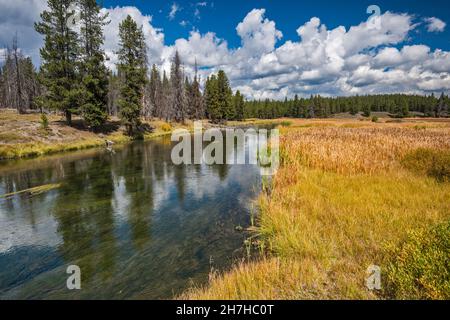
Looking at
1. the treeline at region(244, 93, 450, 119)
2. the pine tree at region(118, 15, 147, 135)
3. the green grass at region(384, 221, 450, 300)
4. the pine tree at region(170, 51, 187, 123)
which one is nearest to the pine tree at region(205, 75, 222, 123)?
the pine tree at region(170, 51, 187, 123)

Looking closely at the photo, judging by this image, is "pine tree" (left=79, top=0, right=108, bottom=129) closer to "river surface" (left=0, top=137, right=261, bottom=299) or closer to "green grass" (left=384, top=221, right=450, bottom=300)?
"river surface" (left=0, top=137, right=261, bottom=299)

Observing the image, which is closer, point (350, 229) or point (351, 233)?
point (351, 233)

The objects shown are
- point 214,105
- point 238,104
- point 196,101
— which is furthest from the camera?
point 238,104

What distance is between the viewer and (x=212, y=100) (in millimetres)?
73875

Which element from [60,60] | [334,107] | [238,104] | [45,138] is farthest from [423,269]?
[334,107]

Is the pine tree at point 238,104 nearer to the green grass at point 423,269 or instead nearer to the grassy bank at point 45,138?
the grassy bank at point 45,138

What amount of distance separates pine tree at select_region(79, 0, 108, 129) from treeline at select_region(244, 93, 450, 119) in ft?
303

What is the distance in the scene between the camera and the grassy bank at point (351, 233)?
430 cm

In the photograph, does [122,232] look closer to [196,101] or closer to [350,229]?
[350,229]

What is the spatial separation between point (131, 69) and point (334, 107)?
136 metres

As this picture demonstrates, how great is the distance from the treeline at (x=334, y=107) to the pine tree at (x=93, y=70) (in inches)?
3638

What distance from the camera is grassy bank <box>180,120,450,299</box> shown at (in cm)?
430

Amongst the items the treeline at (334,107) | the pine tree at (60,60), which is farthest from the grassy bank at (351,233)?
the treeline at (334,107)

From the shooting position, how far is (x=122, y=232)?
900cm
